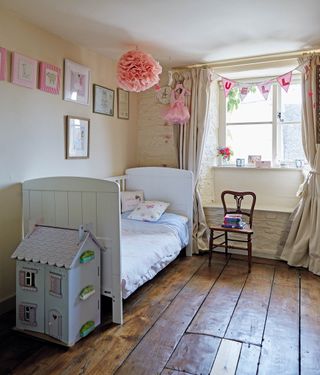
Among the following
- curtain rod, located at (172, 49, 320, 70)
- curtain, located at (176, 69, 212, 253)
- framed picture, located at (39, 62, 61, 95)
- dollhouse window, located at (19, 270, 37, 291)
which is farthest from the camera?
curtain, located at (176, 69, 212, 253)

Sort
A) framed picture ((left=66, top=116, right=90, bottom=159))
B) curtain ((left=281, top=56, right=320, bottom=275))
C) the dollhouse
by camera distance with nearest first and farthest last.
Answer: the dollhouse
framed picture ((left=66, top=116, right=90, bottom=159))
curtain ((left=281, top=56, right=320, bottom=275))

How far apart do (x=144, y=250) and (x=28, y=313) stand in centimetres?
95

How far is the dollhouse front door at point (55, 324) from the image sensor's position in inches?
76.3

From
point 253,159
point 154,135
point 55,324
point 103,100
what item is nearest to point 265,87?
A: point 253,159

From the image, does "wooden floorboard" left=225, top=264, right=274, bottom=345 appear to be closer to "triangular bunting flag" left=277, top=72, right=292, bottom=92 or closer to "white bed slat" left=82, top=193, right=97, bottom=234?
"white bed slat" left=82, top=193, right=97, bottom=234

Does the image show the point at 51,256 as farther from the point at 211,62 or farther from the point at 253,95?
the point at 253,95

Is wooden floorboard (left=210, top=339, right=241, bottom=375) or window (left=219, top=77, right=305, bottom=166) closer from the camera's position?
wooden floorboard (left=210, top=339, right=241, bottom=375)

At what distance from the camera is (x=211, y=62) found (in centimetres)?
370

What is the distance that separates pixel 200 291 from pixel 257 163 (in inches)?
73.7

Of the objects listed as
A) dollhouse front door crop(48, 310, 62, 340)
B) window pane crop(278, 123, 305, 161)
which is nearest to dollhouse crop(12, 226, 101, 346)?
dollhouse front door crop(48, 310, 62, 340)

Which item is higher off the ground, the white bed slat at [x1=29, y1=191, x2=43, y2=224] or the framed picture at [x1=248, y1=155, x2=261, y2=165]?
the framed picture at [x1=248, y1=155, x2=261, y2=165]

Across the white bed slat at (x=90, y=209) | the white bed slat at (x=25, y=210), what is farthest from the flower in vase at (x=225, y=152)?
the white bed slat at (x=25, y=210)

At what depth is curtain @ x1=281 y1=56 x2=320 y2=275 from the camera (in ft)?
10.6

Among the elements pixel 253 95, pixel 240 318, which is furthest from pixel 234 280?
pixel 253 95
